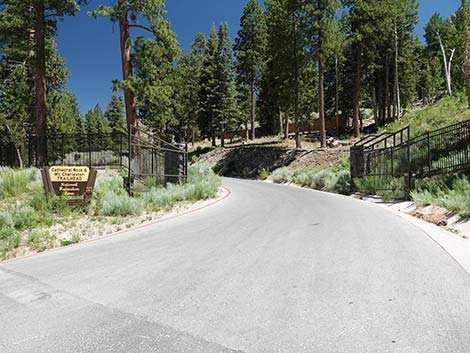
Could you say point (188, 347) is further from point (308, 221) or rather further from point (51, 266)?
point (308, 221)

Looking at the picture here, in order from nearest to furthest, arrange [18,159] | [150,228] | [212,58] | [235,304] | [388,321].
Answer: [388,321] < [235,304] < [150,228] < [18,159] < [212,58]

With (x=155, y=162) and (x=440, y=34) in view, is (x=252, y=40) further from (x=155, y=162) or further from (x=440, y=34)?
(x=440, y=34)

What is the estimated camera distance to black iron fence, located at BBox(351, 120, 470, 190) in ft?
39.5

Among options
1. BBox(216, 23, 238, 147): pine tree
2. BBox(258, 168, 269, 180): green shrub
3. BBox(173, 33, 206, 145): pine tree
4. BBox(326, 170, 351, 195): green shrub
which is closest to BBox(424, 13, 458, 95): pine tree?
BBox(216, 23, 238, 147): pine tree

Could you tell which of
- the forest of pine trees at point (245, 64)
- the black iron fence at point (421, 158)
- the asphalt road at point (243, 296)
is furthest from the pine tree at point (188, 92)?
the asphalt road at point (243, 296)

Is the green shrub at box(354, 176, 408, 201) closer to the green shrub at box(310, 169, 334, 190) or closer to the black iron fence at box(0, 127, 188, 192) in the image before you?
the green shrub at box(310, 169, 334, 190)

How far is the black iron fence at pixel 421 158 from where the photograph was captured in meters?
12.0

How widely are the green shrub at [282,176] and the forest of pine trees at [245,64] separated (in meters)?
5.53

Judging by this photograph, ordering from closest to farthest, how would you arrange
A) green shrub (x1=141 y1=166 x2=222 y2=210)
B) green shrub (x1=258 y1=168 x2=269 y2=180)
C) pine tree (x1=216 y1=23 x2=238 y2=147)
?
green shrub (x1=141 y1=166 x2=222 y2=210)
green shrub (x1=258 y1=168 x2=269 y2=180)
pine tree (x1=216 y1=23 x2=238 y2=147)

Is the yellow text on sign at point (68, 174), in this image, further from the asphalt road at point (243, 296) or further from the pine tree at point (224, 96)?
the pine tree at point (224, 96)

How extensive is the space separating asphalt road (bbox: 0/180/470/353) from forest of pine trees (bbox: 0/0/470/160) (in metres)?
12.4

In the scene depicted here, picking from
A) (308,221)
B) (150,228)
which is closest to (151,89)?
(150,228)

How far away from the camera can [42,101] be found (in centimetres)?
1708

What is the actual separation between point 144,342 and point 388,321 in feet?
7.85
